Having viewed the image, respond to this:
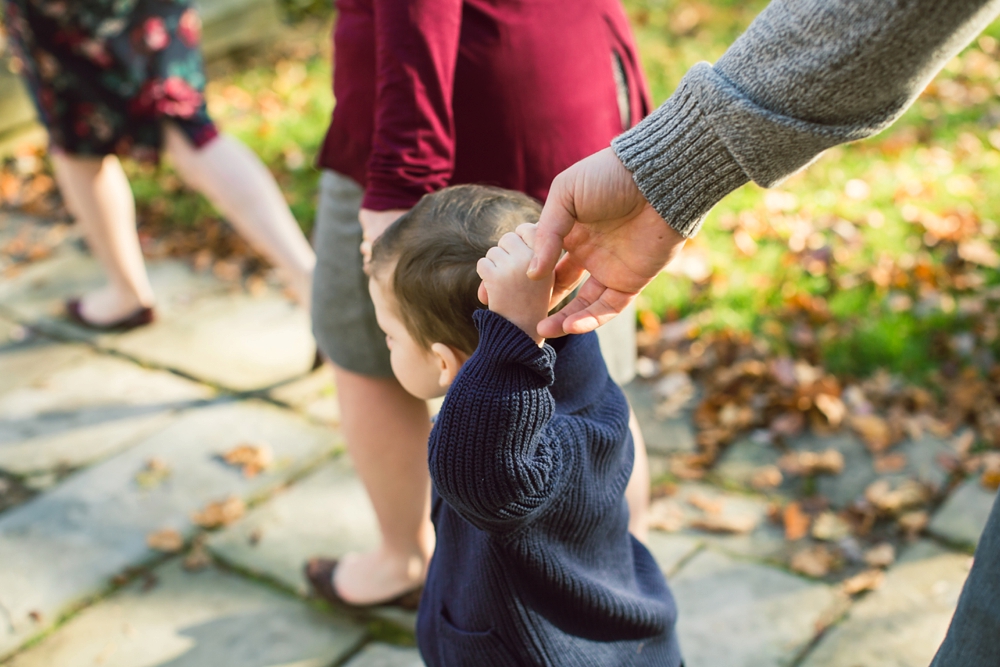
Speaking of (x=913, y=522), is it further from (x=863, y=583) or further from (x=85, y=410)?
(x=85, y=410)

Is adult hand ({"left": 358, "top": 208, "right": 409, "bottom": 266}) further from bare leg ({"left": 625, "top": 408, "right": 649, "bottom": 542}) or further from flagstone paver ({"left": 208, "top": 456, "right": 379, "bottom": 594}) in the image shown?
flagstone paver ({"left": 208, "top": 456, "right": 379, "bottom": 594})

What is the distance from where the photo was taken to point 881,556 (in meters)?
2.41

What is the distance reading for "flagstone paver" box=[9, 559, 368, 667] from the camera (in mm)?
2248

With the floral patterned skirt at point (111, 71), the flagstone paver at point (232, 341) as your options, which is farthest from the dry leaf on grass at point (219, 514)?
the floral patterned skirt at point (111, 71)

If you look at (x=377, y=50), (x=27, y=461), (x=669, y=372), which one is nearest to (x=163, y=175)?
(x=27, y=461)

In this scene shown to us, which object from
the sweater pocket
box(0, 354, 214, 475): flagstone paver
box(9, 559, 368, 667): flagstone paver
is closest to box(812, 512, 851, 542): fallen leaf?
box(9, 559, 368, 667): flagstone paver

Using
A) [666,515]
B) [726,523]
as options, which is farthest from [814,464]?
[666,515]

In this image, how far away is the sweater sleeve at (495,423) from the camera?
1.24m

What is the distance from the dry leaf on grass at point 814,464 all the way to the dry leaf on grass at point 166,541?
1725 mm

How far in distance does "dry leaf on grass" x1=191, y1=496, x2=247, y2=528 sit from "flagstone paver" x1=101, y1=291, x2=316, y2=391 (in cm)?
66

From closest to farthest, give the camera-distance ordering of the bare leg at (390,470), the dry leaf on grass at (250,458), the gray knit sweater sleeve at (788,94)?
the gray knit sweater sleeve at (788,94) → the bare leg at (390,470) → the dry leaf on grass at (250,458)

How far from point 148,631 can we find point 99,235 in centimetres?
172

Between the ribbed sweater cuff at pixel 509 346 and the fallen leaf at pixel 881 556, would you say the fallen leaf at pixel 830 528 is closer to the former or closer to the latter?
the fallen leaf at pixel 881 556

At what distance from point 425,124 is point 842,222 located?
2.81 meters
